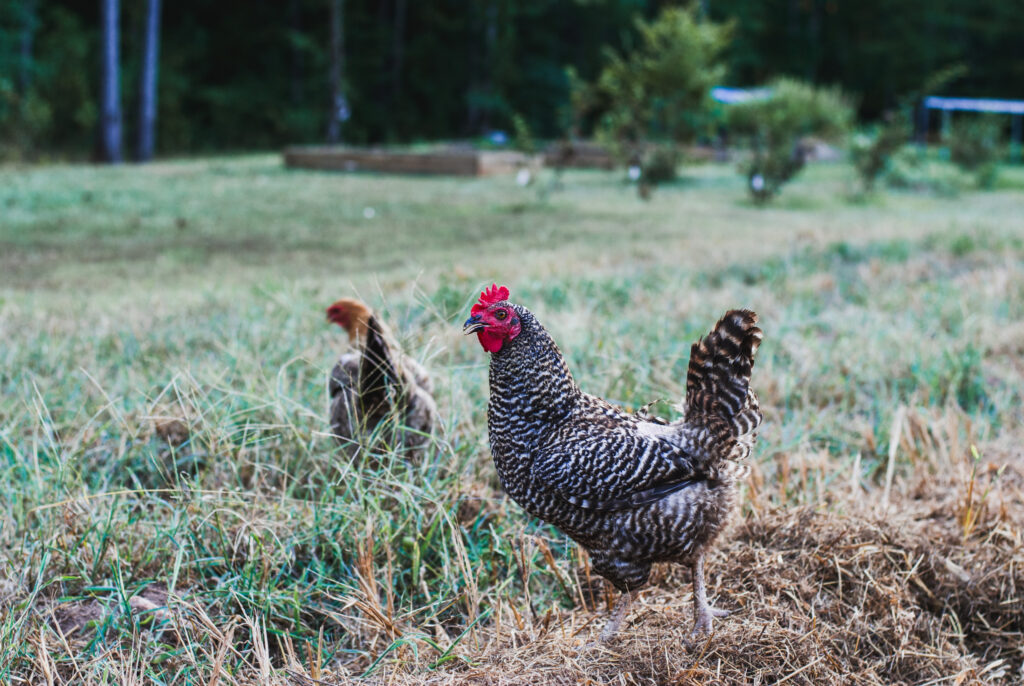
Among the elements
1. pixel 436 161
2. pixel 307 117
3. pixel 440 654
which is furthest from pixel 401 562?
pixel 307 117

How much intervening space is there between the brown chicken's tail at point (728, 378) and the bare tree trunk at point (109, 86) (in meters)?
17.2

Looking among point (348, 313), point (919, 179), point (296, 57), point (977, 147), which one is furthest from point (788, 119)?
point (348, 313)

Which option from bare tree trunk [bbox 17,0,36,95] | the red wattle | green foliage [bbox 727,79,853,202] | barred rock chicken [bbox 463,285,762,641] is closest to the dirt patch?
barred rock chicken [bbox 463,285,762,641]

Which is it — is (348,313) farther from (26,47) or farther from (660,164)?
(26,47)

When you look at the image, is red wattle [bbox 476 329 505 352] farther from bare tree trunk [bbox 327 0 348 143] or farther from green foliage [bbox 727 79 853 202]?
bare tree trunk [bbox 327 0 348 143]

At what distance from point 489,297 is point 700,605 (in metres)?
1.01

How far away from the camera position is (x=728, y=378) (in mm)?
2271

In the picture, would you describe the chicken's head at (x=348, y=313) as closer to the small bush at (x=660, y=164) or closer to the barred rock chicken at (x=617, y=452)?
the barred rock chicken at (x=617, y=452)

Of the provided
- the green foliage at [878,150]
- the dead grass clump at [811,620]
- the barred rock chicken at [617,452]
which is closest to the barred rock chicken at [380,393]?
the barred rock chicken at [617,452]

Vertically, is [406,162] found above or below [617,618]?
above

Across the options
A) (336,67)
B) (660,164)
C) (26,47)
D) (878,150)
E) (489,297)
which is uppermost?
(26,47)

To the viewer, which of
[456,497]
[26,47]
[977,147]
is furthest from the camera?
[26,47]

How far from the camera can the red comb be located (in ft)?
7.02

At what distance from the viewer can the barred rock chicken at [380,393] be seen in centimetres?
291
